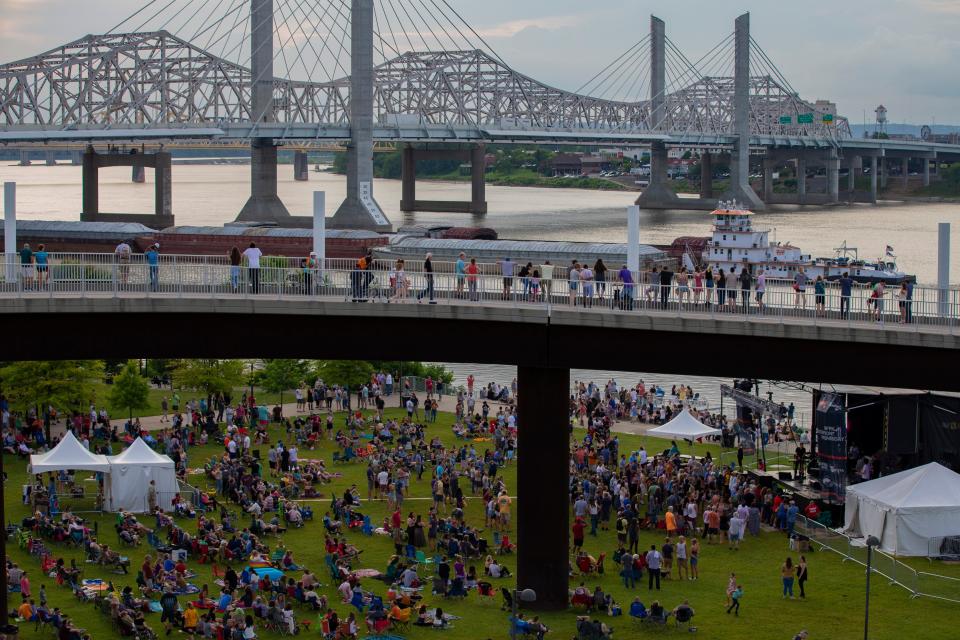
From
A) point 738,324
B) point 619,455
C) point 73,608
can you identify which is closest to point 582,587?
point 738,324

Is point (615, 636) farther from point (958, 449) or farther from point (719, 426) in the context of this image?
point (719, 426)

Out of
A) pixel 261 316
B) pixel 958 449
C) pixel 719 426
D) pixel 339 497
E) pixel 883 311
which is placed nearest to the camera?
pixel 883 311

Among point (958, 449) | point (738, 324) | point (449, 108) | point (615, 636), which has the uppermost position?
point (449, 108)

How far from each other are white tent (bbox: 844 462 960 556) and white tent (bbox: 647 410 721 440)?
8.51 meters

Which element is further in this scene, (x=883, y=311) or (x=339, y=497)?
(x=339, y=497)

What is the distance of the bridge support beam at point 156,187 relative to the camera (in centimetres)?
10506

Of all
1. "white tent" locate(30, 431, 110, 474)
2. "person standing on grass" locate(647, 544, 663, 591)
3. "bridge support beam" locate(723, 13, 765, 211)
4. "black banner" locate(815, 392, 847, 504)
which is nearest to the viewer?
"person standing on grass" locate(647, 544, 663, 591)

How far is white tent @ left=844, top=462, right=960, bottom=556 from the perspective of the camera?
2575 centimetres

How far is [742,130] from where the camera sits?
144 meters

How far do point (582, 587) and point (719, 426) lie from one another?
1594 cm

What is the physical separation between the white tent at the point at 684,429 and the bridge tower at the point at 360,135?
6324 cm

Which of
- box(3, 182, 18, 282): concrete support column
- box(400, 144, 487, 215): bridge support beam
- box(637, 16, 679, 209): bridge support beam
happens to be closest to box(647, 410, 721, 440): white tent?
box(3, 182, 18, 282): concrete support column

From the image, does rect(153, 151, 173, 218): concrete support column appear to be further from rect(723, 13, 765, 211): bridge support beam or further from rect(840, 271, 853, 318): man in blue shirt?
rect(840, 271, 853, 318): man in blue shirt

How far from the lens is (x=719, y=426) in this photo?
126 feet
